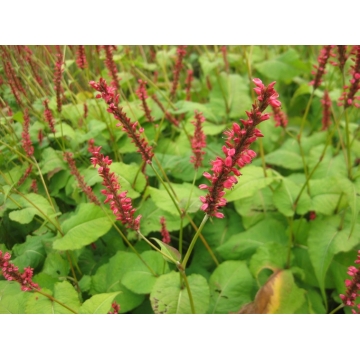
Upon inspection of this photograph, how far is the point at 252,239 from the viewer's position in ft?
3.56

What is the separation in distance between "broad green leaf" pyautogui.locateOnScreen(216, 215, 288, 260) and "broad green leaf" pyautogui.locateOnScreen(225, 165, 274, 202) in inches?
5.7

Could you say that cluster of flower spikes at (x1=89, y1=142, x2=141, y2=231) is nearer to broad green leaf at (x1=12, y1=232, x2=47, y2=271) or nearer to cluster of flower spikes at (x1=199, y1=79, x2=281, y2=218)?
cluster of flower spikes at (x1=199, y1=79, x2=281, y2=218)

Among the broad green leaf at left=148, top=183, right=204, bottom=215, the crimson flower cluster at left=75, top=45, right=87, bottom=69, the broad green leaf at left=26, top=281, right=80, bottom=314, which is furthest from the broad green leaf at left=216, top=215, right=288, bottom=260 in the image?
the crimson flower cluster at left=75, top=45, right=87, bottom=69

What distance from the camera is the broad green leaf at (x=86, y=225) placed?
0.91m

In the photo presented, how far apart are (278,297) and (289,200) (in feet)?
0.99

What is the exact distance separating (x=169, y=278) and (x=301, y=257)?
43 centimetres

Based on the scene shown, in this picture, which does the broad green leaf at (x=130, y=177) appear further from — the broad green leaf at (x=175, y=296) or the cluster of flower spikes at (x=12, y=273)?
the cluster of flower spikes at (x=12, y=273)

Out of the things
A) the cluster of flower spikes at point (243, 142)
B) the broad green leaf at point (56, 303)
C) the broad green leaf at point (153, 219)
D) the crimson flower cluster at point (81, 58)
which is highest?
the crimson flower cluster at point (81, 58)

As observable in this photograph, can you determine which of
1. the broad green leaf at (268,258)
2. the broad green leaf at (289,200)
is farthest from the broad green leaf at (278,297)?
the broad green leaf at (289,200)

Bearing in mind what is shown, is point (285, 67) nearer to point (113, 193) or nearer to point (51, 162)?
point (51, 162)

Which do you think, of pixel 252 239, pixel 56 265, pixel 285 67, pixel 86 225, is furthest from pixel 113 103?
pixel 285 67

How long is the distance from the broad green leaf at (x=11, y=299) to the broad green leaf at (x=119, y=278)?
18 cm

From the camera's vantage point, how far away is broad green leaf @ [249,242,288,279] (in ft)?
3.21

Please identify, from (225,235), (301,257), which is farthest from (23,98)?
(301,257)
